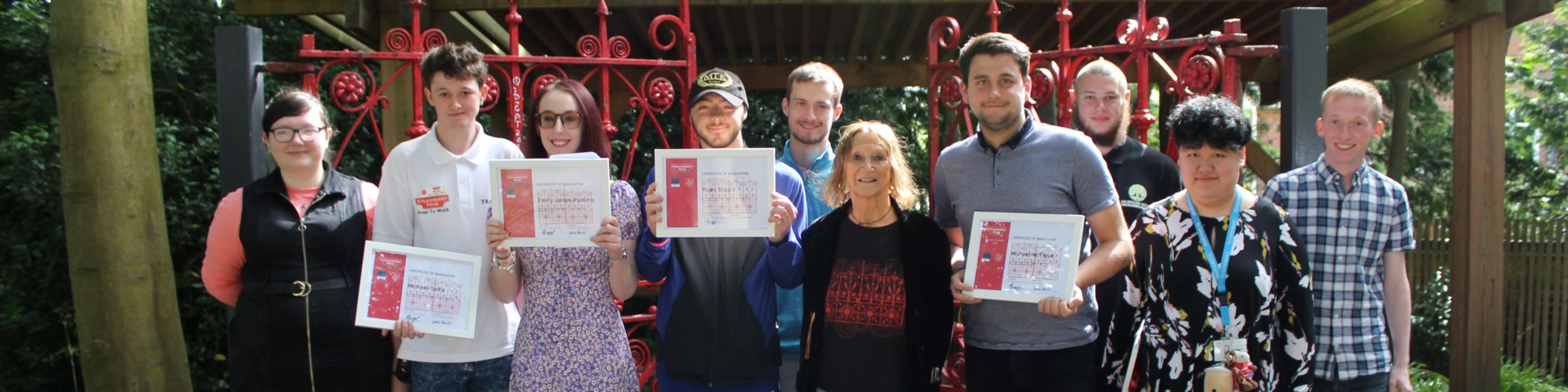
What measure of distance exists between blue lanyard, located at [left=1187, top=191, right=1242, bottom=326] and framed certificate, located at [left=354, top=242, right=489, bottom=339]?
78.0 inches

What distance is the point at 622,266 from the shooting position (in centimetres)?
275

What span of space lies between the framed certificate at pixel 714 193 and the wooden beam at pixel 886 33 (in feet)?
10.5

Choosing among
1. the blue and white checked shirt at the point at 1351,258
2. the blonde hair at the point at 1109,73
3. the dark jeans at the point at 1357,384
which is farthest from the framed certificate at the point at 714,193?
the dark jeans at the point at 1357,384

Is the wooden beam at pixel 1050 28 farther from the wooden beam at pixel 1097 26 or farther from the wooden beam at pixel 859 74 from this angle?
the wooden beam at pixel 859 74

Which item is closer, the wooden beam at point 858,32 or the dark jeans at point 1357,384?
the dark jeans at point 1357,384

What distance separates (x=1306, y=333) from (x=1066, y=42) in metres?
1.37

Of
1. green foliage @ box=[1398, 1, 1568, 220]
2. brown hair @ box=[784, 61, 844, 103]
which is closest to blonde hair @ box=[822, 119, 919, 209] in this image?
brown hair @ box=[784, 61, 844, 103]

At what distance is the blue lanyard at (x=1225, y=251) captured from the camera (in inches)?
99.4

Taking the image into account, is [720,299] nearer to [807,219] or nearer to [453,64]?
[807,219]

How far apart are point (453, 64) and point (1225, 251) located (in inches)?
87.2

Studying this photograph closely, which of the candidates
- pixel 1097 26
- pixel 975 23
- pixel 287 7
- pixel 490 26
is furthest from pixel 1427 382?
pixel 287 7

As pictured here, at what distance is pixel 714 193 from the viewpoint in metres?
2.69

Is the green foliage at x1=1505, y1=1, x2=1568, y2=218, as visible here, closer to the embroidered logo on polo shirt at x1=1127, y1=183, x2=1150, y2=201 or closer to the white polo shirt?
the embroidered logo on polo shirt at x1=1127, y1=183, x2=1150, y2=201

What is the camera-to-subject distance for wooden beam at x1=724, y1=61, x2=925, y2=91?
25.3 feet
